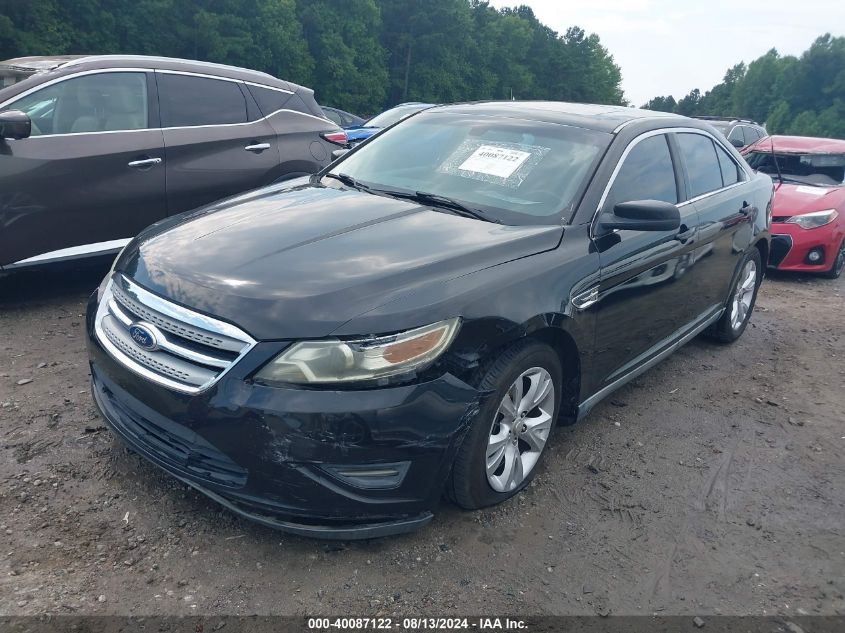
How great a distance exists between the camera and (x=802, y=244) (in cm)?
741

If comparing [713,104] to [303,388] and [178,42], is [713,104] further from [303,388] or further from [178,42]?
[303,388]

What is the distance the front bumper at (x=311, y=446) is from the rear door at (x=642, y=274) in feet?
3.71

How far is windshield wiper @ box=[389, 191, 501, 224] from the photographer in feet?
10.7

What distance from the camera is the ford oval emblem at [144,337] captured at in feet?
8.50

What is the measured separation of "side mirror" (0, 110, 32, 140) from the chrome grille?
7.55 feet

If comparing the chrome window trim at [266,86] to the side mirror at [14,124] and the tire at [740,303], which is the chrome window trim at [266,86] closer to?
the side mirror at [14,124]

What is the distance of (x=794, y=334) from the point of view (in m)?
5.79

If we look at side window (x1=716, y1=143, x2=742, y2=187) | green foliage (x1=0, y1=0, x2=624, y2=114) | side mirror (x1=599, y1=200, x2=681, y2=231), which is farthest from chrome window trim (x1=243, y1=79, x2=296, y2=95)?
green foliage (x1=0, y1=0, x2=624, y2=114)

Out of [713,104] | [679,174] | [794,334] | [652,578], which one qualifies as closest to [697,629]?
[652,578]

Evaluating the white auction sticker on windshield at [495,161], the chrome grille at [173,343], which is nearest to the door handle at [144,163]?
the chrome grille at [173,343]

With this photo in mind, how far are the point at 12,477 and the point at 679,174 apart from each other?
3.82m

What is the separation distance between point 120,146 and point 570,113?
10.5 feet

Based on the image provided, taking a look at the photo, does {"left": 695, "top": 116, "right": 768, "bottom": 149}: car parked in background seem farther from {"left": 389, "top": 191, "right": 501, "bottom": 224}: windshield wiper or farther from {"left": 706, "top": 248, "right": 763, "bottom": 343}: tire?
{"left": 389, "top": 191, "right": 501, "bottom": 224}: windshield wiper

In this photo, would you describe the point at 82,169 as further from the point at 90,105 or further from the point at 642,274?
the point at 642,274
